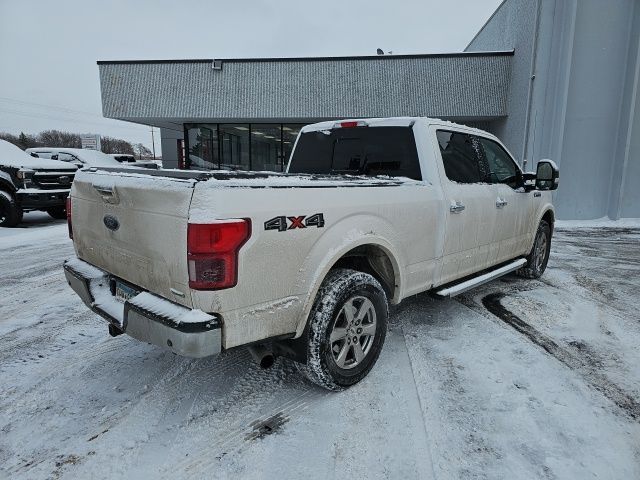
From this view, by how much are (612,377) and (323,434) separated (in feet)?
7.33

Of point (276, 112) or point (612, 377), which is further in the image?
point (276, 112)

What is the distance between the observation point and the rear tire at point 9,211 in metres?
9.84

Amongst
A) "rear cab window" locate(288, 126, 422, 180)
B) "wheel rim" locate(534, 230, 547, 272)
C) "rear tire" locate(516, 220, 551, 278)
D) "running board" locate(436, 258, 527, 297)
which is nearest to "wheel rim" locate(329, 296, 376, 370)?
"running board" locate(436, 258, 527, 297)

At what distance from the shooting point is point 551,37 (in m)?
12.4

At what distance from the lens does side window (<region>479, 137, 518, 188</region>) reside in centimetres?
463

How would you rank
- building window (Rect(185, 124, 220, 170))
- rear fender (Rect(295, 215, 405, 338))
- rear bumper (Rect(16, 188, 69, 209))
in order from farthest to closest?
building window (Rect(185, 124, 220, 170))
rear bumper (Rect(16, 188, 69, 209))
rear fender (Rect(295, 215, 405, 338))

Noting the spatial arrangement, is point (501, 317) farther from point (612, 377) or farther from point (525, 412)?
point (525, 412)

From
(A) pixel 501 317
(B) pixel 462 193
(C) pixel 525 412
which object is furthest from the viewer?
(A) pixel 501 317

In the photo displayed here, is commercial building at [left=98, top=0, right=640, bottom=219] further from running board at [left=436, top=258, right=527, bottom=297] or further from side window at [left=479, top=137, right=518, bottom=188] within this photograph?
running board at [left=436, top=258, right=527, bottom=297]

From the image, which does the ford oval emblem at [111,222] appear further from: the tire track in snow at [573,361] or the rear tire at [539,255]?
the rear tire at [539,255]

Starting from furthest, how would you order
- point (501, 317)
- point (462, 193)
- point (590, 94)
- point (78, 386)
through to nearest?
point (590, 94), point (501, 317), point (462, 193), point (78, 386)

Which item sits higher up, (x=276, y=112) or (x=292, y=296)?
(x=276, y=112)

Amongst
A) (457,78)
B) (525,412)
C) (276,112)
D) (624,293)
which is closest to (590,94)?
(457,78)

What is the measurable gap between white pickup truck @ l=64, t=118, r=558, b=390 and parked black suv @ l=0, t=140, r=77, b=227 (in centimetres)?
800
